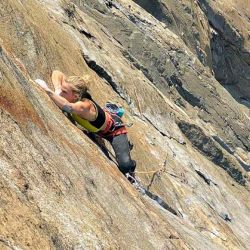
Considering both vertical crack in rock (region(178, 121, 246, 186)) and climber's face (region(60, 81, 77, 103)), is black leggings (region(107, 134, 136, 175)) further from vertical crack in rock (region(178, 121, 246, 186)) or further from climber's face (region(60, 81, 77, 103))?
vertical crack in rock (region(178, 121, 246, 186))

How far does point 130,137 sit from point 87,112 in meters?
7.18

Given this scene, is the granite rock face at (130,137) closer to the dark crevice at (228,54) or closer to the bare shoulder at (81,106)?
the bare shoulder at (81,106)

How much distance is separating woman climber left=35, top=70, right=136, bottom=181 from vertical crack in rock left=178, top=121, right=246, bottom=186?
1423cm

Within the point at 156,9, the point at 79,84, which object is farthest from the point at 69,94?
the point at 156,9

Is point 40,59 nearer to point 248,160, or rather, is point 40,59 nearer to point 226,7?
point 248,160

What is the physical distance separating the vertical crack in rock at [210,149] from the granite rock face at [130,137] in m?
0.06

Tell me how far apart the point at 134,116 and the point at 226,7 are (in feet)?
114

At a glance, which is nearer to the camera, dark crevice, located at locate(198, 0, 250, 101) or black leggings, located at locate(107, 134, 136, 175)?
black leggings, located at locate(107, 134, 136, 175)

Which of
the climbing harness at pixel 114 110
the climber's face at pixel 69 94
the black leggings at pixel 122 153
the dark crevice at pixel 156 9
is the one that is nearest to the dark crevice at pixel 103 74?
the climbing harness at pixel 114 110

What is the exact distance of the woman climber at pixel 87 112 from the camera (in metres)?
11.9

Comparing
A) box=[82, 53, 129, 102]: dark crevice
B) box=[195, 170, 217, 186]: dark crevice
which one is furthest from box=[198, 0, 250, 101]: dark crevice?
box=[82, 53, 129, 102]: dark crevice

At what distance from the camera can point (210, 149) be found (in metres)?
30.5

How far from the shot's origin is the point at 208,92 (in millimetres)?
35688

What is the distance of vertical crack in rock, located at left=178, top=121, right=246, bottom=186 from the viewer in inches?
1145
